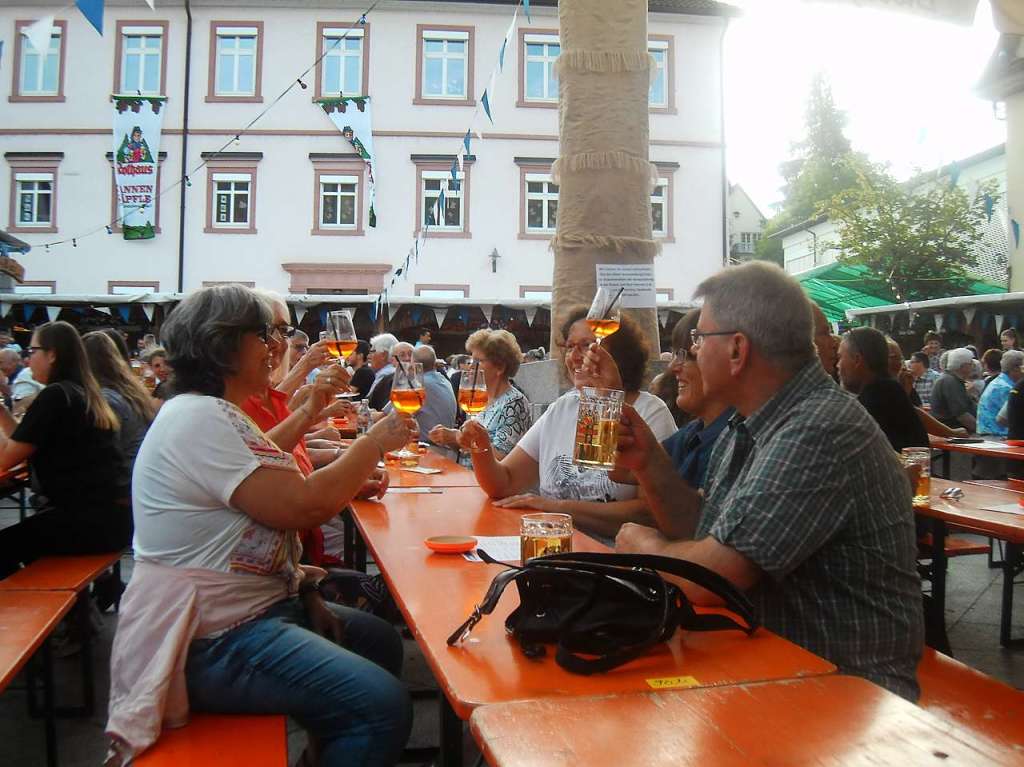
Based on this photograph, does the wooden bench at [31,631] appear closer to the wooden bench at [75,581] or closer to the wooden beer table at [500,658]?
the wooden bench at [75,581]

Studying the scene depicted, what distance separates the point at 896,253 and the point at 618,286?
19624 mm

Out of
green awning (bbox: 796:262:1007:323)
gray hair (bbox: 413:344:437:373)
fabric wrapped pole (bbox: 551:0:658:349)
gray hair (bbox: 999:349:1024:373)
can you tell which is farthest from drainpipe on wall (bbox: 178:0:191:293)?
gray hair (bbox: 999:349:1024:373)

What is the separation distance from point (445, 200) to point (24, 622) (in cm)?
1821

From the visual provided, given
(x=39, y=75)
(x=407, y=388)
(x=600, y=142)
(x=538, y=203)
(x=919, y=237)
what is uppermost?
(x=39, y=75)

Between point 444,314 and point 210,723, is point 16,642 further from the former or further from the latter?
point 444,314

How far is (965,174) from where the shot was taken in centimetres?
2492

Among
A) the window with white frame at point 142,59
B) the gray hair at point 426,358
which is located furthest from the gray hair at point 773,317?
the window with white frame at point 142,59

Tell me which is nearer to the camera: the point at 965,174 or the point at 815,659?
the point at 815,659

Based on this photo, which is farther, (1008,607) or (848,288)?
(848,288)

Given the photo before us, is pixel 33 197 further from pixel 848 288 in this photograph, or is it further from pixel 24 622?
pixel 24 622

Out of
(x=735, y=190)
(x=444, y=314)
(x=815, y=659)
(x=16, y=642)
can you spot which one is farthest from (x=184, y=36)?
(x=735, y=190)

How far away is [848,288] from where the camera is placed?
21078 mm

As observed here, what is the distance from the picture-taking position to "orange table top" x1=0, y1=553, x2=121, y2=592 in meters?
2.88

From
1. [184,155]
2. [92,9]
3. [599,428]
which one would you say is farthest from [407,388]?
[184,155]
